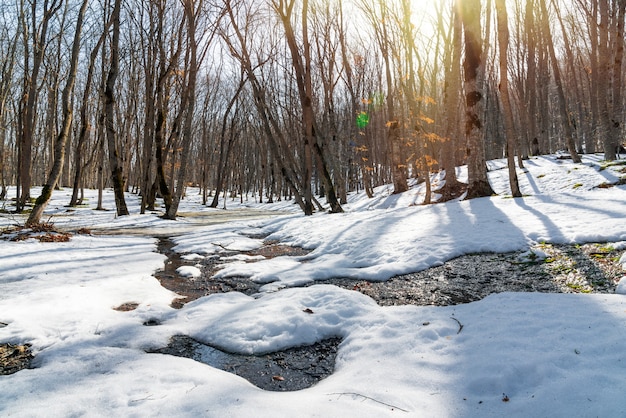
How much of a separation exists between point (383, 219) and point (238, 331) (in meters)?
4.95

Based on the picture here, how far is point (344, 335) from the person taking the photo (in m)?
2.94

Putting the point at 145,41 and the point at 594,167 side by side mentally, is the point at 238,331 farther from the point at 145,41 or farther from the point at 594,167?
the point at 145,41

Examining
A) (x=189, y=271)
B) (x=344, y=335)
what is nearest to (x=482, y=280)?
(x=344, y=335)

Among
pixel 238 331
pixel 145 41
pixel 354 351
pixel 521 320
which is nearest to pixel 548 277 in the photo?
pixel 521 320

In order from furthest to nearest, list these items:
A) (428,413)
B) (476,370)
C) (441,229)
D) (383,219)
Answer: (383,219) → (441,229) → (476,370) → (428,413)

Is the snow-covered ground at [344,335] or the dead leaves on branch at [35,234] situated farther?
the dead leaves on branch at [35,234]

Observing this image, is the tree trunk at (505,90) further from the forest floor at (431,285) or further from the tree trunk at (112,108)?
the tree trunk at (112,108)

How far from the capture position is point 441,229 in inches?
224

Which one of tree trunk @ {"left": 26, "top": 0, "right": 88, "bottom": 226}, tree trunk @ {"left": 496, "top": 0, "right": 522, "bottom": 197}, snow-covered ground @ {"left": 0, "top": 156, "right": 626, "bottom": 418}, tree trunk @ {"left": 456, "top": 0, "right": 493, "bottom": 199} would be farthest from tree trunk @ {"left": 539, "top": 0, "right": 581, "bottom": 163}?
tree trunk @ {"left": 26, "top": 0, "right": 88, "bottom": 226}

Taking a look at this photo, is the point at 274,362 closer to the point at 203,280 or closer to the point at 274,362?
the point at 274,362

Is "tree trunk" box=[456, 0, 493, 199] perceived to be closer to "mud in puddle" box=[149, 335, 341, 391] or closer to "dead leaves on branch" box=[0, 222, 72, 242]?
"mud in puddle" box=[149, 335, 341, 391]

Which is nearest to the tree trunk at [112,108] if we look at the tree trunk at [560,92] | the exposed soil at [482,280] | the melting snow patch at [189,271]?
the melting snow patch at [189,271]

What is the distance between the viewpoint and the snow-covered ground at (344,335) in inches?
70.5

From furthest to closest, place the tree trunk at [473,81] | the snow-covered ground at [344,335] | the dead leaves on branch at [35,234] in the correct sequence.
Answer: the tree trunk at [473,81] < the dead leaves on branch at [35,234] < the snow-covered ground at [344,335]
